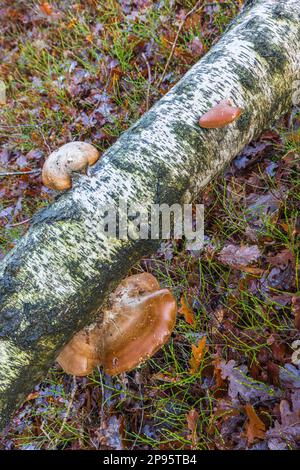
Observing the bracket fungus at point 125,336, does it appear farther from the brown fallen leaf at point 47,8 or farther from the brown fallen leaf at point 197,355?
the brown fallen leaf at point 47,8

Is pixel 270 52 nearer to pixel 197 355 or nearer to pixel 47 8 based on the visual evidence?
pixel 197 355

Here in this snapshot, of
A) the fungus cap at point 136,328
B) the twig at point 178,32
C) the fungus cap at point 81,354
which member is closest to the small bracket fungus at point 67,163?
the fungus cap at point 136,328

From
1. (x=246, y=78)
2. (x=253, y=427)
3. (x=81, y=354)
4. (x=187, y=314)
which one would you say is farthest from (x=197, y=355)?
(x=246, y=78)

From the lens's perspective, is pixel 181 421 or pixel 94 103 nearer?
pixel 181 421

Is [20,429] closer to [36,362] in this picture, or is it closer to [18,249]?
[36,362]

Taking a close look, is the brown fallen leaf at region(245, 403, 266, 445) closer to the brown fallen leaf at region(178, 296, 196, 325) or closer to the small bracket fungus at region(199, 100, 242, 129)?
the brown fallen leaf at region(178, 296, 196, 325)
